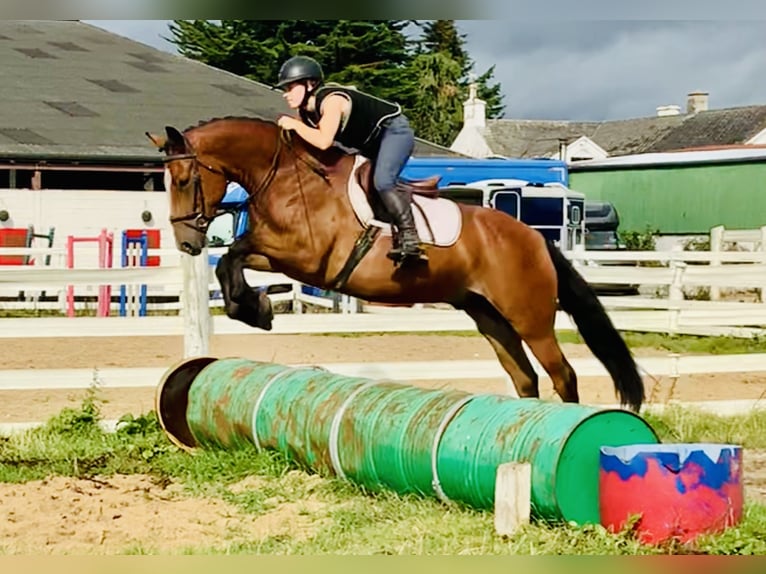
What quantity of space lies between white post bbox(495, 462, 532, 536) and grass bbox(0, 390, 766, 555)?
0.18 ft

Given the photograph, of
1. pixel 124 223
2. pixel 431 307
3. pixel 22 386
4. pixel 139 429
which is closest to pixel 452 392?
pixel 139 429

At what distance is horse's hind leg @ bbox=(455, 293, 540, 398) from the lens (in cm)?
753

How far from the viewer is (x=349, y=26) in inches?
1233

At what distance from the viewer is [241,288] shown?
680 cm

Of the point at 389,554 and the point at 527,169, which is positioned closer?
the point at 389,554

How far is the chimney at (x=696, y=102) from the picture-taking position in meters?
45.5

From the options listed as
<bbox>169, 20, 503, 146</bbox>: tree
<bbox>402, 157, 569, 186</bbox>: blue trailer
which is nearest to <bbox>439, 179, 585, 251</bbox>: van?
<bbox>402, 157, 569, 186</bbox>: blue trailer

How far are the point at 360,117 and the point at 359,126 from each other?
0.05 m

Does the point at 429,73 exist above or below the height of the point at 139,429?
above

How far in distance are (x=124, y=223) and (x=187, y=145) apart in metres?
14.4

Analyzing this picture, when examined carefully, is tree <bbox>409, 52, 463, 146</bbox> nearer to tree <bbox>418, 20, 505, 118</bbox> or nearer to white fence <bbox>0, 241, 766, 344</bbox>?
tree <bbox>418, 20, 505, 118</bbox>

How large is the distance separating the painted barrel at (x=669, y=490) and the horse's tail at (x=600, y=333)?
2.49 metres

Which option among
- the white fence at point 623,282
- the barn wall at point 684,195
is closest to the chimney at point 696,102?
the barn wall at point 684,195

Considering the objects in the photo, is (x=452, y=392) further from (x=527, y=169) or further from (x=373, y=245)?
(x=527, y=169)
